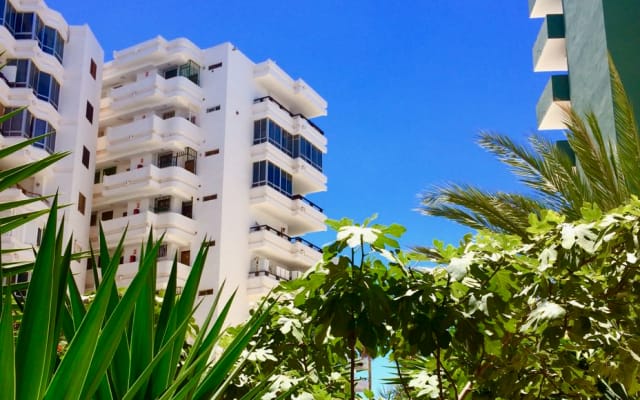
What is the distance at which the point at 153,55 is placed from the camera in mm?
39594

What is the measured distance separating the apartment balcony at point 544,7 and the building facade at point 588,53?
1.0 inches

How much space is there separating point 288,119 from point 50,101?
11.3 m

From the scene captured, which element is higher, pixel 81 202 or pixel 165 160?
pixel 165 160

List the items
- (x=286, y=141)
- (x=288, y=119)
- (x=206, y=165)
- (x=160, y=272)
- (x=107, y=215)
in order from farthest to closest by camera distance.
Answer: (x=288, y=119), (x=286, y=141), (x=107, y=215), (x=206, y=165), (x=160, y=272)

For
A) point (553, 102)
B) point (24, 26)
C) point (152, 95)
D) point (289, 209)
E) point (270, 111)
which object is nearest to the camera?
point (553, 102)

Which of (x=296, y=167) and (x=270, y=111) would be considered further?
(x=296, y=167)

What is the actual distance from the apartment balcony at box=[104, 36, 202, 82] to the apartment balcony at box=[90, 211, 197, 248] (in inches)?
300

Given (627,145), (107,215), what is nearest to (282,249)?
(107,215)

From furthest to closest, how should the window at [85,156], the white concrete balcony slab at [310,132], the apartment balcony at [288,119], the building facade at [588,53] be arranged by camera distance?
the white concrete balcony slab at [310,132] → the apartment balcony at [288,119] → the window at [85,156] → the building facade at [588,53]

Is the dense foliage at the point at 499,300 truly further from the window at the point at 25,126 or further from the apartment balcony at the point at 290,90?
the apartment balcony at the point at 290,90

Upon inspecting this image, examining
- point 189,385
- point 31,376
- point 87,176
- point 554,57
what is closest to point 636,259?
point 189,385

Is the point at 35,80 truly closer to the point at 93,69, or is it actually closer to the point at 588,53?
the point at 93,69

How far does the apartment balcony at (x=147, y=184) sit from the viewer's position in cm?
3650

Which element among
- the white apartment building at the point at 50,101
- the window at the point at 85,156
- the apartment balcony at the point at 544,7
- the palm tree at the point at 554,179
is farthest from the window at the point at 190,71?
the palm tree at the point at 554,179
